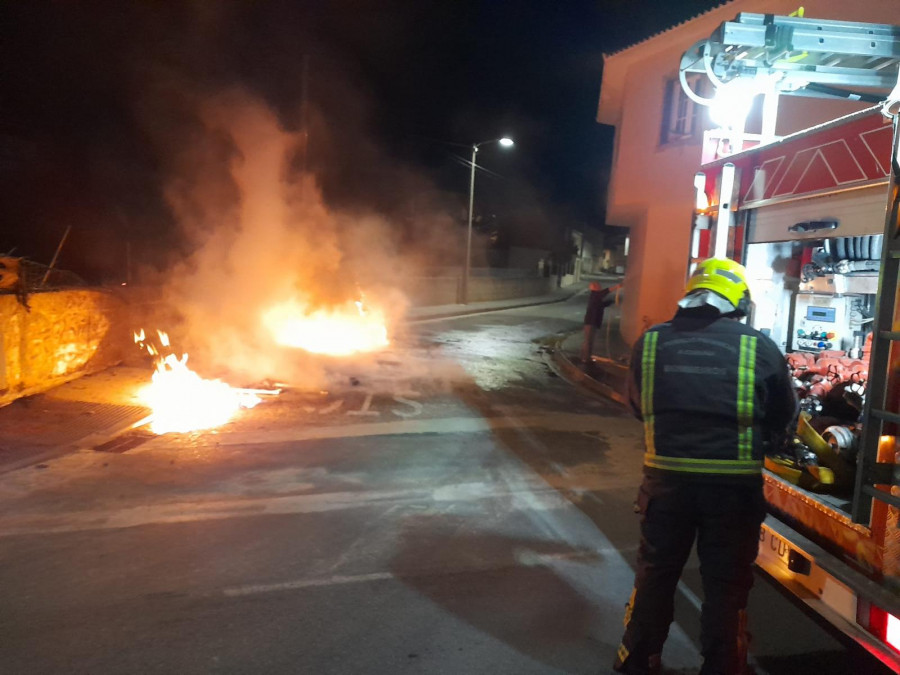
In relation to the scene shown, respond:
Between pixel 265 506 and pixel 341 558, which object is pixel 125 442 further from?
pixel 341 558

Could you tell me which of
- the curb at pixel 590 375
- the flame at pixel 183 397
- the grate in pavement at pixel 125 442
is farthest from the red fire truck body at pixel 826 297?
the flame at pixel 183 397

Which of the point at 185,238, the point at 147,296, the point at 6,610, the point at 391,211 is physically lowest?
the point at 6,610

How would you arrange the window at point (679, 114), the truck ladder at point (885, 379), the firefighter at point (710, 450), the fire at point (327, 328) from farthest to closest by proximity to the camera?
the fire at point (327, 328) → the window at point (679, 114) → the firefighter at point (710, 450) → the truck ladder at point (885, 379)

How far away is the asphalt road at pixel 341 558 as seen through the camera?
10.00 ft

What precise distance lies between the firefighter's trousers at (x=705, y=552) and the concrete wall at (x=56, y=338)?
23.9 feet

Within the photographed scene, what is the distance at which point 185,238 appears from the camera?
12445mm

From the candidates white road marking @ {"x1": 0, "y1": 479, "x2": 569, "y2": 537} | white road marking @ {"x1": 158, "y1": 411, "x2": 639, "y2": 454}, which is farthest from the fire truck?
white road marking @ {"x1": 158, "y1": 411, "x2": 639, "y2": 454}

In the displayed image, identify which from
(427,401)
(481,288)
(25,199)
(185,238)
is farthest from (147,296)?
(481,288)

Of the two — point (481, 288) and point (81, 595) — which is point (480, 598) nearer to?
point (81, 595)

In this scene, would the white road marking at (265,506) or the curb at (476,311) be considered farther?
the curb at (476,311)

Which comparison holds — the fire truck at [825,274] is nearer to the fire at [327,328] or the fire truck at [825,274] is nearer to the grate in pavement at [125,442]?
the grate in pavement at [125,442]

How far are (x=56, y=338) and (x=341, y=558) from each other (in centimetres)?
608

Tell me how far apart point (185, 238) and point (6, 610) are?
33.4 ft

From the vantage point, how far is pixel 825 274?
477cm
